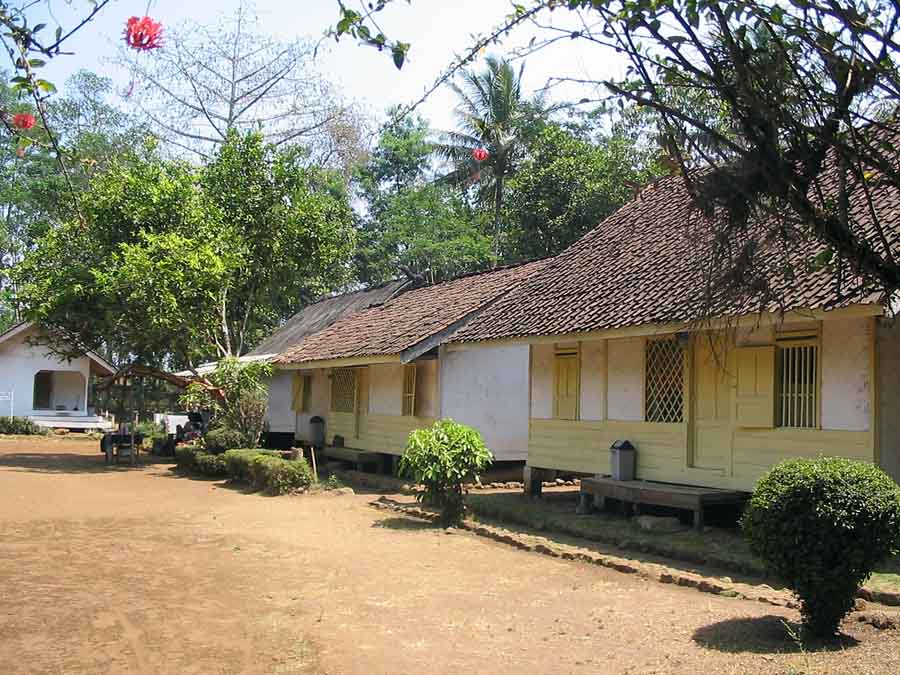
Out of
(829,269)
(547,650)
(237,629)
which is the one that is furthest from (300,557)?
(829,269)

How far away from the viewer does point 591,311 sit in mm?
13172

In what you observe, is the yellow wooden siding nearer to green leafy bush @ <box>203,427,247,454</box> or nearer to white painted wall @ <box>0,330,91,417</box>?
green leafy bush @ <box>203,427,247,454</box>

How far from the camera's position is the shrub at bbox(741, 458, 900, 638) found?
21.5 feet

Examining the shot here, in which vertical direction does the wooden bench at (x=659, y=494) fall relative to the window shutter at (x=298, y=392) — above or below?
below

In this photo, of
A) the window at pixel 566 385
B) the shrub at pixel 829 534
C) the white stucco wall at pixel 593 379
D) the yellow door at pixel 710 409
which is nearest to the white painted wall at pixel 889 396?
the yellow door at pixel 710 409

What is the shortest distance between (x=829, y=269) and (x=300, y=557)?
7.69m

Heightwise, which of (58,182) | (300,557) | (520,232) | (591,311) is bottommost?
(300,557)

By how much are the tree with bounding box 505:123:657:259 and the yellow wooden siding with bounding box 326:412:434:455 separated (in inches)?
386

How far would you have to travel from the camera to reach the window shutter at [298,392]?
25531 mm

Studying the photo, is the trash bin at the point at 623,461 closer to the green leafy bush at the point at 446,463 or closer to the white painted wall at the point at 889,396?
the green leafy bush at the point at 446,463

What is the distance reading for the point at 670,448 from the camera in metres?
12.6

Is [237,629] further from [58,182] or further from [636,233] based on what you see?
[58,182]

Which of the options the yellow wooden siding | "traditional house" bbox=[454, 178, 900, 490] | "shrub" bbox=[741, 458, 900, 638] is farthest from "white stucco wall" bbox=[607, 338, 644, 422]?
"shrub" bbox=[741, 458, 900, 638]

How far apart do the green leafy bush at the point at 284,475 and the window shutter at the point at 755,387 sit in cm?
901
